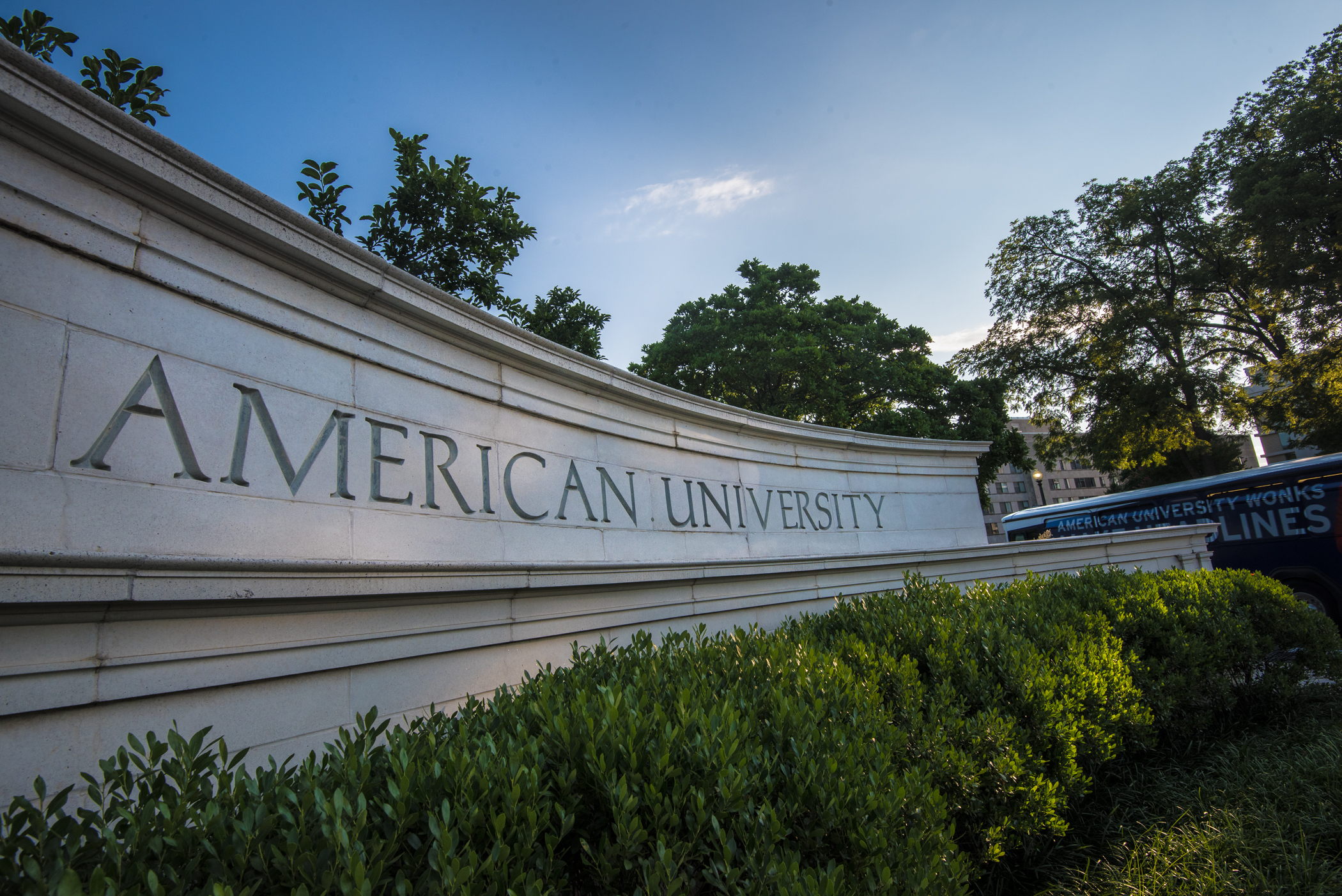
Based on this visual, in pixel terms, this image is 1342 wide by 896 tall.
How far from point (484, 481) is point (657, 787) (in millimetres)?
3337

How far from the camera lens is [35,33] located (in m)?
5.95

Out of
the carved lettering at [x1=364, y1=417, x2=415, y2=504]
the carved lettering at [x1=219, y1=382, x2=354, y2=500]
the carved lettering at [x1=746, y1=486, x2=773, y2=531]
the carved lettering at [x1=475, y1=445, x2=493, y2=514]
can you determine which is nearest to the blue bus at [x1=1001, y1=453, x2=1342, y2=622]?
the carved lettering at [x1=746, y1=486, x2=773, y2=531]

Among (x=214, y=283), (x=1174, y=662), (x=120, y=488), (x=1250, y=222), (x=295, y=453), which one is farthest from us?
(x=1250, y=222)

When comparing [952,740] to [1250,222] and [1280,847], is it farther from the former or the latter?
[1250,222]

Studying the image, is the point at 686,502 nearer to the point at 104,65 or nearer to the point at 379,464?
the point at 379,464

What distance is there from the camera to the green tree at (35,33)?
19.2ft

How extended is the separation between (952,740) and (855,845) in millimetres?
1628

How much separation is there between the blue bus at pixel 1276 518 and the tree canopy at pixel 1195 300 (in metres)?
10.7

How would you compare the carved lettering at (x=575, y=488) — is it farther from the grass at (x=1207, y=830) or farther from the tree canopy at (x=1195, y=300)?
the tree canopy at (x=1195, y=300)

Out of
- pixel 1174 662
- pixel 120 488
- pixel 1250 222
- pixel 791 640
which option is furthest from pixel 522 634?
pixel 1250 222

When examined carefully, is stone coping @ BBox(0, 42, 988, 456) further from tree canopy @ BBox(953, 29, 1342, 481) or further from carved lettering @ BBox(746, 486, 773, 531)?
tree canopy @ BBox(953, 29, 1342, 481)

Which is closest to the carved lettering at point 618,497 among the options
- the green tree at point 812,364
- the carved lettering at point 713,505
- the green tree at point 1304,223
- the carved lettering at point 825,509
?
the carved lettering at point 713,505

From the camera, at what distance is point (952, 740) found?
3727 mm

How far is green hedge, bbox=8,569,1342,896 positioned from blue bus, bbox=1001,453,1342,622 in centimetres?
1094
